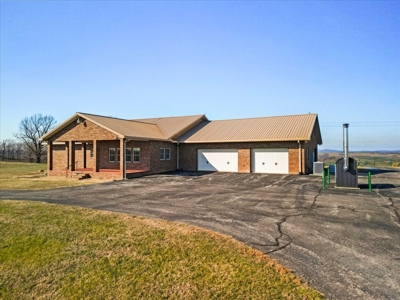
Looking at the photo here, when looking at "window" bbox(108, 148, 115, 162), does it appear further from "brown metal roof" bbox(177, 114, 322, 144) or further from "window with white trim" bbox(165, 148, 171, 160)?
"brown metal roof" bbox(177, 114, 322, 144)

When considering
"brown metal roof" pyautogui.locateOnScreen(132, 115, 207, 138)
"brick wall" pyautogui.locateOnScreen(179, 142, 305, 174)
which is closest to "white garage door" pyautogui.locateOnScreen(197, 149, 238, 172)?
"brick wall" pyautogui.locateOnScreen(179, 142, 305, 174)

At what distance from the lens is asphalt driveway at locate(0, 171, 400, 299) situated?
421 centimetres

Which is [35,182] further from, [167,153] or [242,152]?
[242,152]

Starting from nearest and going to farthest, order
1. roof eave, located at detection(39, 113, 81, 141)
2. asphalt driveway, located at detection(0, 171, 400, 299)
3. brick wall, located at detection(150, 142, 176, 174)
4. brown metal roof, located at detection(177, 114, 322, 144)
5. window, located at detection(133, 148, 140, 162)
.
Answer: asphalt driveway, located at detection(0, 171, 400, 299) → brown metal roof, located at detection(177, 114, 322, 144) → brick wall, located at detection(150, 142, 176, 174) → roof eave, located at detection(39, 113, 81, 141) → window, located at detection(133, 148, 140, 162)

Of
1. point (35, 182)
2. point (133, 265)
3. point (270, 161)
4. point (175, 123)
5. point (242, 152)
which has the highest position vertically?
point (175, 123)

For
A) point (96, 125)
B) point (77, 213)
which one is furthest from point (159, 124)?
point (77, 213)

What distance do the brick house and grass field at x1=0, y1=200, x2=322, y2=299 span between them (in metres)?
12.3

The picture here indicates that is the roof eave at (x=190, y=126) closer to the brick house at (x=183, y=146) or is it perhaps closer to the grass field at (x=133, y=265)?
the brick house at (x=183, y=146)

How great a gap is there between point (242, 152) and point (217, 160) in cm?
241

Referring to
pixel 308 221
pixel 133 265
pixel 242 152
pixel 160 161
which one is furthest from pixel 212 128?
pixel 133 265

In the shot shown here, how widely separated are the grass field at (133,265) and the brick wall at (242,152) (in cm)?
1560

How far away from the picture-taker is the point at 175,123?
27.4 meters

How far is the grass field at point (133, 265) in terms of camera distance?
3930mm

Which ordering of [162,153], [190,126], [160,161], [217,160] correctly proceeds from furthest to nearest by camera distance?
[190,126] → [217,160] → [162,153] → [160,161]
